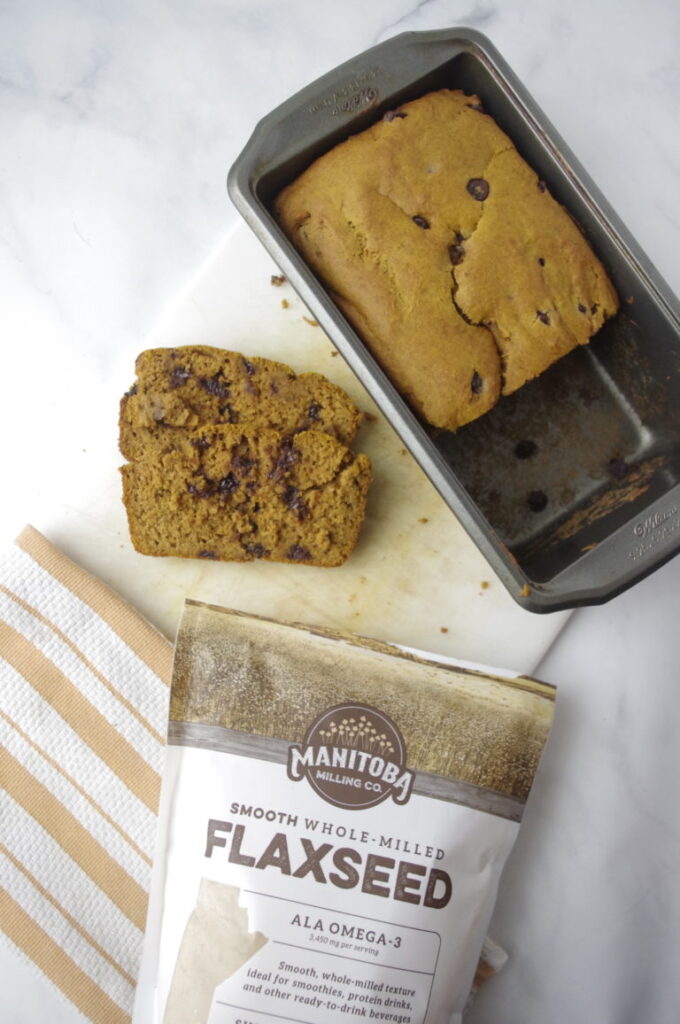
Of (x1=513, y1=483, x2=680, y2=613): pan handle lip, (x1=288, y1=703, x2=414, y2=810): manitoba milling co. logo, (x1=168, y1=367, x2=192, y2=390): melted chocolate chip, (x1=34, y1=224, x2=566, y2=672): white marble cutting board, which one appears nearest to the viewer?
(x1=513, y1=483, x2=680, y2=613): pan handle lip

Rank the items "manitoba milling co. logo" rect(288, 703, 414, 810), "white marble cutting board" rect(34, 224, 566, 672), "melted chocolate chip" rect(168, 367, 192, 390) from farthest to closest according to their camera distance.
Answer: "white marble cutting board" rect(34, 224, 566, 672) < "melted chocolate chip" rect(168, 367, 192, 390) < "manitoba milling co. logo" rect(288, 703, 414, 810)

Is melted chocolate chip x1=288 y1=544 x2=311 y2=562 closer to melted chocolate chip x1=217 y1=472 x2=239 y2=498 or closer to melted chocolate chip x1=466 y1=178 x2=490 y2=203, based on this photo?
melted chocolate chip x1=217 y1=472 x2=239 y2=498

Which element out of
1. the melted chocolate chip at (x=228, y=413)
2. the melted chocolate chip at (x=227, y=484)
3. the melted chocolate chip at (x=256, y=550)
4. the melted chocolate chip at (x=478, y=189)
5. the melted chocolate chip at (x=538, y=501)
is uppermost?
the melted chocolate chip at (x=478, y=189)

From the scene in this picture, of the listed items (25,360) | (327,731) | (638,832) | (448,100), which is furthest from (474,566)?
(25,360)

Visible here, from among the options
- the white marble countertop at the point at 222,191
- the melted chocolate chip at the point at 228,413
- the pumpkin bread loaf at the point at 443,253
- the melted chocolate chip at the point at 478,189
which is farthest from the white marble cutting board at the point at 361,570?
the melted chocolate chip at the point at 478,189

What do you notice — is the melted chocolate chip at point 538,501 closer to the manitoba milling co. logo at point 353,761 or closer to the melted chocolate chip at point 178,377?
the manitoba milling co. logo at point 353,761

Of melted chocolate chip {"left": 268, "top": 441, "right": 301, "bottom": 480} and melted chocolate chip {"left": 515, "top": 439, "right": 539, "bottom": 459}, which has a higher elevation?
melted chocolate chip {"left": 268, "top": 441, "right": 301, "bottom": 480}

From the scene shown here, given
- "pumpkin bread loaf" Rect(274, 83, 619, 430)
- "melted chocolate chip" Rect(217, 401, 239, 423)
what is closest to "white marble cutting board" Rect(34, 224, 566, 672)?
"melted chocolate chip" Rect(217, 401, 239, 423)
